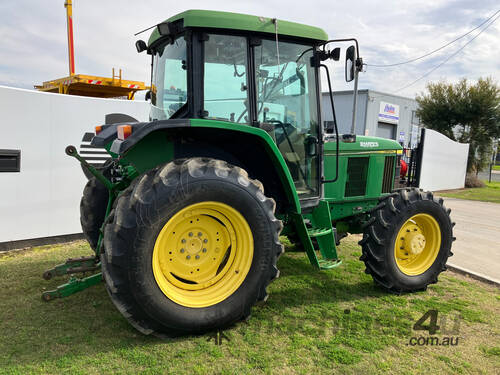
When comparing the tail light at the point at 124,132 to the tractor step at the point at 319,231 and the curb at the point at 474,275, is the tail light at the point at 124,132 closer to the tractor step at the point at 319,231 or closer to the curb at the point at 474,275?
the tractor step at the point at 319,231

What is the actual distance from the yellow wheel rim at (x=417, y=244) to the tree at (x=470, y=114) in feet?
54.0

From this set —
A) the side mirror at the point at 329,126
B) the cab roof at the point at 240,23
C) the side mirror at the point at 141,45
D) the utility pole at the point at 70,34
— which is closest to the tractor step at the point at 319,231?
the side mirror at the point at 329,126

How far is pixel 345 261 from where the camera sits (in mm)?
4660

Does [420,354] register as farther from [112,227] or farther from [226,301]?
[112,227]

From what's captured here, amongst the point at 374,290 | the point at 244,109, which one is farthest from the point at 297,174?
the point at 374,290

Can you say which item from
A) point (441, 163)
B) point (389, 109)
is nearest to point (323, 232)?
point (441, 163)

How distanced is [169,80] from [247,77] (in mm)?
682

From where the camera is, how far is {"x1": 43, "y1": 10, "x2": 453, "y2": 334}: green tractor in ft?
8.27

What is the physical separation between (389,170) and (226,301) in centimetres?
271

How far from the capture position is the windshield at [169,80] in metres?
3.01

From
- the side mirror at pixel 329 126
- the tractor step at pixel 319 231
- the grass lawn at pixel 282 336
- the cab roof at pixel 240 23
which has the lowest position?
the grass lawn at pixel 282 336

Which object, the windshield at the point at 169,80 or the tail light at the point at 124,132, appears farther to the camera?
the windshield at the point at 169,80

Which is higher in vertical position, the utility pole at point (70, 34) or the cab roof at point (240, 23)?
the utility pole at point (70, 34)

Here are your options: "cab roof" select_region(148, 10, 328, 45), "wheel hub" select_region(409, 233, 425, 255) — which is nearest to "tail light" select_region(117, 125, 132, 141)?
"cab roof" select_region(148, 10, 328, 45)
